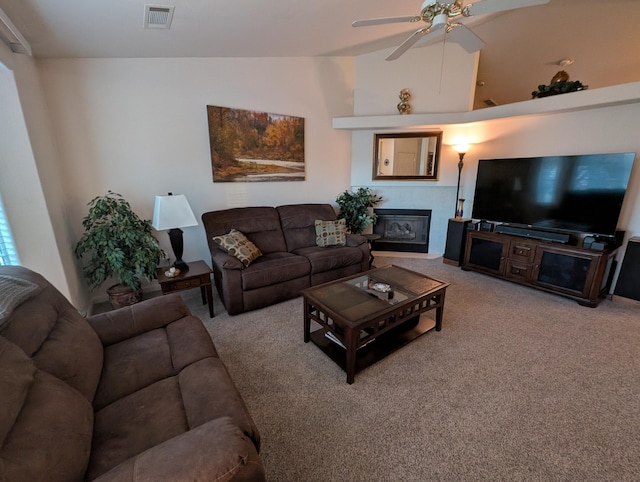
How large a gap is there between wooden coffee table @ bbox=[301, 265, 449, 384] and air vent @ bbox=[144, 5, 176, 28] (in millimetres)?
2489

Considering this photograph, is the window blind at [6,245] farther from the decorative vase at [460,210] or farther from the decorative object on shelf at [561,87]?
the decorative object on shelf at [561,87]

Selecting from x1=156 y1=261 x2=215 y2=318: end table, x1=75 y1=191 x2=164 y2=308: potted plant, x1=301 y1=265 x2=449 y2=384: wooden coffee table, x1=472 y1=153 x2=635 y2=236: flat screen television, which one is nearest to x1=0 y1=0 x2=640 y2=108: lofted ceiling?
x1=75 y1=191 x2=164 y2=308: potted plant

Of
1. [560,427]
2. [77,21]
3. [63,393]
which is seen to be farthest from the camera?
[77,21]

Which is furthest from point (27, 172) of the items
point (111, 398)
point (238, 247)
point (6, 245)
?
point (111, 398)

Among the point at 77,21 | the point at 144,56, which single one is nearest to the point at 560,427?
the point at 77,21

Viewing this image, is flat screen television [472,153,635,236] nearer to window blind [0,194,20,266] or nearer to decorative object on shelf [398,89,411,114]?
decorative object on shelf [398,89,411,114]

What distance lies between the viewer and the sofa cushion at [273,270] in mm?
2757

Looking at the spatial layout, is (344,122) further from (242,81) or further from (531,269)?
(531,269)

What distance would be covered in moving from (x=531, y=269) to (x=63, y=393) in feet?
13.9

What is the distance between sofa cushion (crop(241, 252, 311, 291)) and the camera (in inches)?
109

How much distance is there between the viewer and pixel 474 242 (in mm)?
3850

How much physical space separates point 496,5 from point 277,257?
276 cm

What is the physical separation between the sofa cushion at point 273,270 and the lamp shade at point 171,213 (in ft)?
Answer: 2.54

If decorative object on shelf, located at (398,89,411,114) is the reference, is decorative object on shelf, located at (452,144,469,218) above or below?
below
